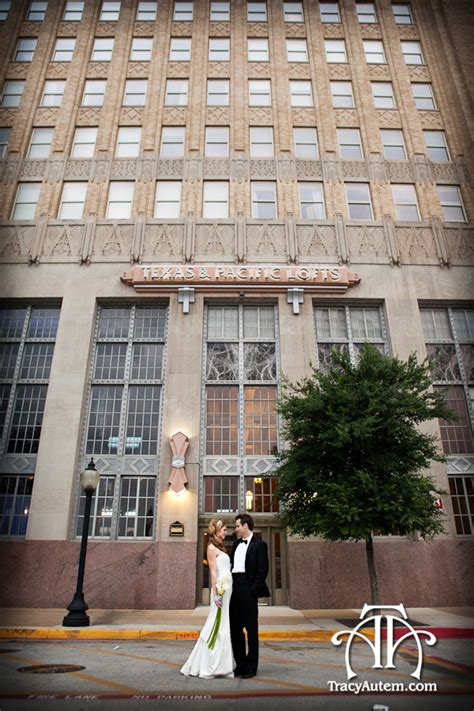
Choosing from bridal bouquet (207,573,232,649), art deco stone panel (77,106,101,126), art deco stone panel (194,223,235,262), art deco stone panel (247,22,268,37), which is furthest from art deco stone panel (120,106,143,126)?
bridal bouquet (207,573,232,649)

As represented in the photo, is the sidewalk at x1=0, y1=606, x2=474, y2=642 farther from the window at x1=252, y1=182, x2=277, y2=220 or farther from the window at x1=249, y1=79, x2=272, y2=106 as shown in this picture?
the window at x1=249, y1=79, x2=272, y2=106

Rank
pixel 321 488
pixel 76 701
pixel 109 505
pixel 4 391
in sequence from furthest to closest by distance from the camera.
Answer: pixel 4 391, pixel 109 505, pixel 321 488, pixel 76 701

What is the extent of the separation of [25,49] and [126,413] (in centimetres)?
2128

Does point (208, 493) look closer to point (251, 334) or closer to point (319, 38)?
point (251, 334)

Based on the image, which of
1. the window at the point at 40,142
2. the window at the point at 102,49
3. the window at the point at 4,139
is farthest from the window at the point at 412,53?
the window at the point at 4,139

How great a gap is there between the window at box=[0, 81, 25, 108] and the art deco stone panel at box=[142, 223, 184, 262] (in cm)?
1061

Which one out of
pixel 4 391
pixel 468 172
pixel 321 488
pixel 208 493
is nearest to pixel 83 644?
pixel 321 488

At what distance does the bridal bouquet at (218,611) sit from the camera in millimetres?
5793

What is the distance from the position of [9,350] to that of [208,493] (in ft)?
33.2

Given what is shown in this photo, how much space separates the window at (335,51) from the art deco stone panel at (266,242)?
1180 cm

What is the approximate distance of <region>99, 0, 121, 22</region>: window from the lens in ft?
83.3

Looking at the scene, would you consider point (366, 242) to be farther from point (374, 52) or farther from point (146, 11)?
point (146, 11)

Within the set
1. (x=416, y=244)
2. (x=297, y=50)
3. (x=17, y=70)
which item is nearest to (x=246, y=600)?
(x=416, y=244)

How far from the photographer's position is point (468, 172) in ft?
69.7
